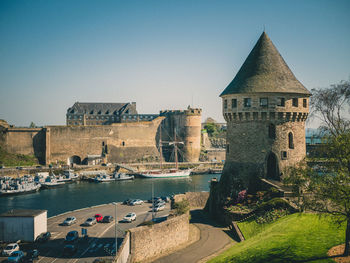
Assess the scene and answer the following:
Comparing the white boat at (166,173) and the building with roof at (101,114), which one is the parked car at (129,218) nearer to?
the white boat at (166,173)

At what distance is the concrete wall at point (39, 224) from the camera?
25.6 meters

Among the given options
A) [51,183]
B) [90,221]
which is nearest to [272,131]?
[90,221]

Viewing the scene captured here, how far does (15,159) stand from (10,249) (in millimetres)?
47879

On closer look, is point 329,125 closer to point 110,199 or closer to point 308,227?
point 308,227

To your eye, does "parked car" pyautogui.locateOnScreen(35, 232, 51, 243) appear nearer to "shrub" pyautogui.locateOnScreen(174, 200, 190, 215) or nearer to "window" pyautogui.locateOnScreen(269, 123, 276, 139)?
"shrub" pyautogui.locateOnScreen(174, 200, 190, 215)

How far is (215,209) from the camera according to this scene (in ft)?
85.4

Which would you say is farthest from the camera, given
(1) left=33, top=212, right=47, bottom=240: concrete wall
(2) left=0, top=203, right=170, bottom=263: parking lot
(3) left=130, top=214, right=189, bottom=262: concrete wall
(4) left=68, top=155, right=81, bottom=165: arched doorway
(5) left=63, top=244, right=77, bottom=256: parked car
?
(4) left=68, top=155, right=81, bottom=165: arched doorway

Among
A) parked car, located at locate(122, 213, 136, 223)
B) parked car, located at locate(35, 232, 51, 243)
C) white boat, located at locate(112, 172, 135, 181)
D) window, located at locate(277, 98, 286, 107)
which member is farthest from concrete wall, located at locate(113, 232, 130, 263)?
white boat, located at locate(112, 172, 135, 181)

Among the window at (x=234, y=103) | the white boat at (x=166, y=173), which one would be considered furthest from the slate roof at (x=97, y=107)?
the window at (x=234, y=103)

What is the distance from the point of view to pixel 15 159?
218 feet

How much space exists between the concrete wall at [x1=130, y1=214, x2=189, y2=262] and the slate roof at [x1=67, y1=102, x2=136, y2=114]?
80.9 meters

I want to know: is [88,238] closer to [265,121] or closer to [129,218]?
[129,218]

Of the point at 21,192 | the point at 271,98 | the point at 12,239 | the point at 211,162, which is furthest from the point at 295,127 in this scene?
the point at 211,162

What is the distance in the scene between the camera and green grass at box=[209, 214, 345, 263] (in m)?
13.1
